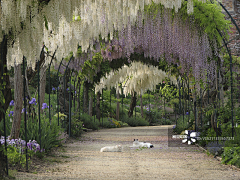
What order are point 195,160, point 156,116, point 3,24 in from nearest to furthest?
point 3,24
point 195,160
point 156,116

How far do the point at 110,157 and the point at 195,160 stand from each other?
1.29 metres

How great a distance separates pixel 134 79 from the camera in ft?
38.0

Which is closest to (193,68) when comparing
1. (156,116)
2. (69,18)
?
(69,18)

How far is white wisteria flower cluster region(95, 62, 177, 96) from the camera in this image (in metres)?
10.6

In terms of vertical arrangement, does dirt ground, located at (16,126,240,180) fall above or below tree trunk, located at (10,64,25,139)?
below

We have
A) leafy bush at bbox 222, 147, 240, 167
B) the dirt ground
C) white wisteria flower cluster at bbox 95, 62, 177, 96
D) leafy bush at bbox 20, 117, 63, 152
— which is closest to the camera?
the dirt ground

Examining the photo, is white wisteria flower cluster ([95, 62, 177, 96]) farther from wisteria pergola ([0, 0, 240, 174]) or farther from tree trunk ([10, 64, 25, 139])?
tree trunk ([10, 64, 25, 139])

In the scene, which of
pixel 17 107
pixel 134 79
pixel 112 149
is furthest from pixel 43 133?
pixel 134 79

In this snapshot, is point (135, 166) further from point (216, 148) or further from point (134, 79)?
point (134, 79)

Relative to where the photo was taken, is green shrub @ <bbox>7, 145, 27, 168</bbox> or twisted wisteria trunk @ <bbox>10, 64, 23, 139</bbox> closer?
green shrub @ <bbox>7, 145, 27, 168</bbox>

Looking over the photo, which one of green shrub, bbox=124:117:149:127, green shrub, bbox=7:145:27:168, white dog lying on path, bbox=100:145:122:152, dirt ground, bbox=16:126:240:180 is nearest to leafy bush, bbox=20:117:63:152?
dirt ground, bbox=16:126:240:180

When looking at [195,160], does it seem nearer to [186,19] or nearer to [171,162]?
[171,162]

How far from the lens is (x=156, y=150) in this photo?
5.01 metres

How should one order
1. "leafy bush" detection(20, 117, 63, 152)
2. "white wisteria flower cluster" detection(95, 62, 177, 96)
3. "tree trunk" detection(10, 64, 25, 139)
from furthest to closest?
"white wisteria flower cluster" detection(95, 62, 177, 96) < "leafy bush" detection(20, 117, 63, 152) < "tree trunk" detection(10, 64, 25, 139)
